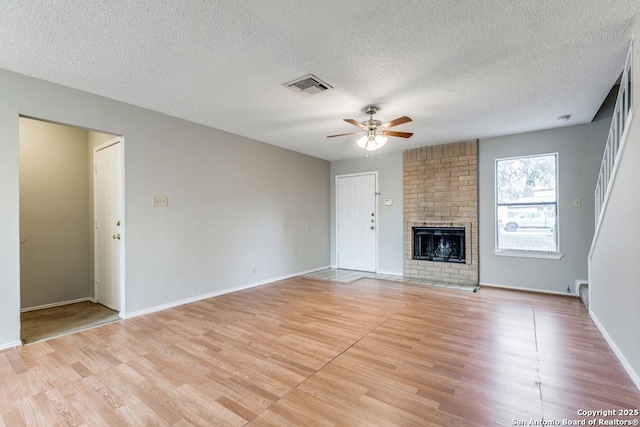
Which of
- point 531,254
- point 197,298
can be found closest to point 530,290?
point 531,254

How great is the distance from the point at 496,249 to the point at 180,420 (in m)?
5.08

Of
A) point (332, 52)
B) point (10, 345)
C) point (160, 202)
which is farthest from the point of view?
point (160, 202)

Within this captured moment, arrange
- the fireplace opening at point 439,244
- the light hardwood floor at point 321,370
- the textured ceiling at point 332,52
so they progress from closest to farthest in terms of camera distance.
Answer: the light hardwood floor at point 321,370, the textured ceiling at point 332,52, the fireplace opening at point 439,244

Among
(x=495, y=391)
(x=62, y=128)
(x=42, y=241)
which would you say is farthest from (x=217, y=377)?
(x=62, y=128)

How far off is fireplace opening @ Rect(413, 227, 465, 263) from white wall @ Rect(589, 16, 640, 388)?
2.32 meters

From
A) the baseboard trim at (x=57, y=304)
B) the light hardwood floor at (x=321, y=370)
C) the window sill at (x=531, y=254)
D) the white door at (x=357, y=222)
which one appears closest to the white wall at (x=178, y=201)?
the light hardwood floor at (x=321, y=370)

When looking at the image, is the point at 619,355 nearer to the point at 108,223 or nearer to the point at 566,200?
the point at 566,200

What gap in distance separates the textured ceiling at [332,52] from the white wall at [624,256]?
25.6 inches

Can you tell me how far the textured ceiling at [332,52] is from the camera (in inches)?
77.3

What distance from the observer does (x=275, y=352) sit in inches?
104

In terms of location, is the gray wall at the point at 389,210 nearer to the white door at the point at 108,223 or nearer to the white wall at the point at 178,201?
the white wall at the point at 178,201

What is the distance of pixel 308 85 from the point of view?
300 cm

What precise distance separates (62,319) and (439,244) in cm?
573

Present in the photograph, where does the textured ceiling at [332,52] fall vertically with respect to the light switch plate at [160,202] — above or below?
above
